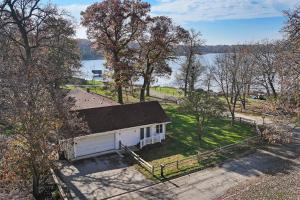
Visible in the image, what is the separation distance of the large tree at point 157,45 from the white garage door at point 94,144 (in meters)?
15.2

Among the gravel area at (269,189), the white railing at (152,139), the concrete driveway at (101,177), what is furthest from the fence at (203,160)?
the white railing at (152,139)

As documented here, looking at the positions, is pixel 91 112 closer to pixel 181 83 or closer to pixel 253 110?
pixel 253 110

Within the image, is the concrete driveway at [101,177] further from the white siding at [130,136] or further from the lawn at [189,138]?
the lawn at [189,138]

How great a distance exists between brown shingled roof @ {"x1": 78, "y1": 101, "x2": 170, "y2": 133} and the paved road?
802 centimetres

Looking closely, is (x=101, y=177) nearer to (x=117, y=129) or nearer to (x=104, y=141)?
(x=104, y=141)

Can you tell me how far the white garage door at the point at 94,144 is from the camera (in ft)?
86.1

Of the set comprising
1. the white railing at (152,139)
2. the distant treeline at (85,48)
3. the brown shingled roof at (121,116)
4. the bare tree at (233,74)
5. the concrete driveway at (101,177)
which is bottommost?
the concrete driveway at (101,177)

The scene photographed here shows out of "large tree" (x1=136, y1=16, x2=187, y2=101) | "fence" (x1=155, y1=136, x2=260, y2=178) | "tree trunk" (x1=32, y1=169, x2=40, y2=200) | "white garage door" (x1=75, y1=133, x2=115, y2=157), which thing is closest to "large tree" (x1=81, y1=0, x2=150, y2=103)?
"large tree" (x1=136, y1=16, x2=187, y2=101)

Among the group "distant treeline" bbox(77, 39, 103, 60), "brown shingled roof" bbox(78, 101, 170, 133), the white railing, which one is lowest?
the white railing

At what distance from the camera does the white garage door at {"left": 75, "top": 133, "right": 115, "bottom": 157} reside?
26.2 meters

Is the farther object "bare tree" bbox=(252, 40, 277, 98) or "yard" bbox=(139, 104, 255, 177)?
"bare tree" bbox=(252, 40, 277, 98)

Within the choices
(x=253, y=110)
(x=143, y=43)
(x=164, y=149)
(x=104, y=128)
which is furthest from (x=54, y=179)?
(x=253, y=110)

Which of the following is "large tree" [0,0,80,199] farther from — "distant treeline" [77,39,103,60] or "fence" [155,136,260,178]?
"distant treeline" [77,39,103,60]

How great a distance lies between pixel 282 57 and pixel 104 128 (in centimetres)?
1504
